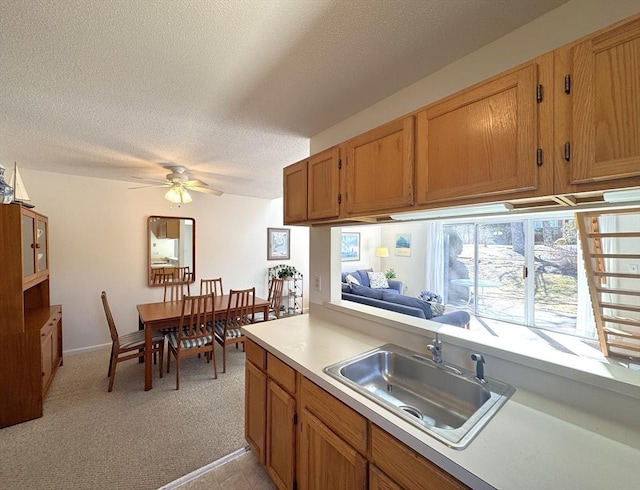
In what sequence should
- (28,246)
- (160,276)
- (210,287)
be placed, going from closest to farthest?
1. (28,246)
2. (160,276)
3. (210,287)

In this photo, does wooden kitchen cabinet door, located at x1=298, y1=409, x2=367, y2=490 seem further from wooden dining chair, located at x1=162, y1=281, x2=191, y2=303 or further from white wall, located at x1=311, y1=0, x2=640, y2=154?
wooden dining chair, located at x1=162, y1=281, x2=191, y2=303

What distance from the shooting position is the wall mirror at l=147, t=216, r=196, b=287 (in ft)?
12.9

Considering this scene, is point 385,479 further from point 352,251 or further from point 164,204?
point 352,251

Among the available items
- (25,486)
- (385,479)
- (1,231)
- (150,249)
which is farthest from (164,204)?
(385,479)

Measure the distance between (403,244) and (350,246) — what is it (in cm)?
137

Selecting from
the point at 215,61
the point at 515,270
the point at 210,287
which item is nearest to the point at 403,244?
the point at 515,270

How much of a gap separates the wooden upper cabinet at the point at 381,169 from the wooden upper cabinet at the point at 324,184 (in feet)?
0.31

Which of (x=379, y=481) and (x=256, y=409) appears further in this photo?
(x=256, y=409)

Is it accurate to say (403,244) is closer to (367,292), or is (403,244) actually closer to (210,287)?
(367,292)

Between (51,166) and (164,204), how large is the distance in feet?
4.11

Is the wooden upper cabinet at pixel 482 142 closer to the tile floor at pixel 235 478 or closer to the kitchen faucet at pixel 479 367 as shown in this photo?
the kitchen faucet at pixel 479 367

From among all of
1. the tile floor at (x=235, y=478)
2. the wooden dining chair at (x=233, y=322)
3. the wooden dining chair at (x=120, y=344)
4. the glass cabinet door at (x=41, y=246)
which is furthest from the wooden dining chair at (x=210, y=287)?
the tile floor at (x=235, y=478)

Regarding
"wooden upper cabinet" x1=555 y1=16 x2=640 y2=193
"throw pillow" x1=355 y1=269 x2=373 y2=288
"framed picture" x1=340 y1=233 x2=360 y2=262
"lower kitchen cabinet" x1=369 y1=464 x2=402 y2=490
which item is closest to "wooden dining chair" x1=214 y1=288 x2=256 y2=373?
"lower kitchen cabinet" x1=369 y1=464 x2=402 y2=490

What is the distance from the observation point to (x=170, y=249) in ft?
13.4
